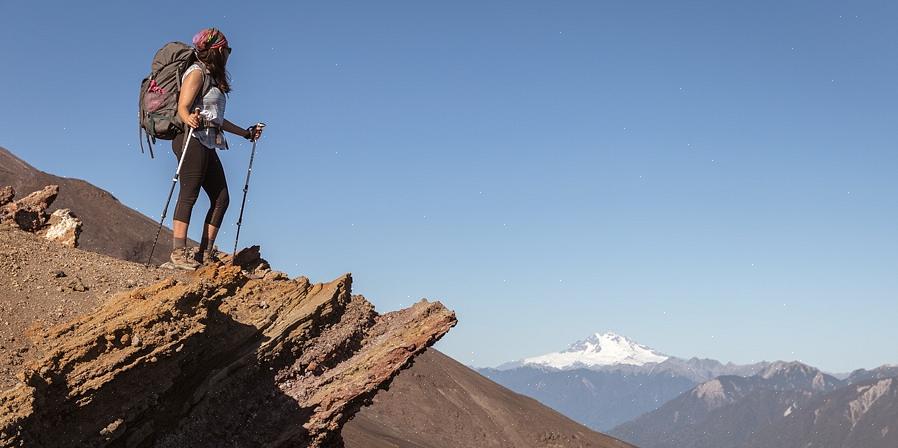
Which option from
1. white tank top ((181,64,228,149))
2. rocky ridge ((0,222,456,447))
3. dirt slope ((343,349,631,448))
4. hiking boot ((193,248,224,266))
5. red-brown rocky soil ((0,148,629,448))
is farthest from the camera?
dirt slope ((343,349,631,448))

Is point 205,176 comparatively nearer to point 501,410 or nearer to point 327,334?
point 327,334

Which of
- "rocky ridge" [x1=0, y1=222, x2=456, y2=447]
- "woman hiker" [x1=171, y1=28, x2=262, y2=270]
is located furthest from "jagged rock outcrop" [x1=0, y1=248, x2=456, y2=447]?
"woman hiker" [x1=171, y1=28, x2=262, y2=270]

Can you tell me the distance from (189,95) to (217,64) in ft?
2.04

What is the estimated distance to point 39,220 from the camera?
38.4 ft

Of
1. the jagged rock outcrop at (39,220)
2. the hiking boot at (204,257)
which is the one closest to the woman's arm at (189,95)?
the hiking boot at (204,257)

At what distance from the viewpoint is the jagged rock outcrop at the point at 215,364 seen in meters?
7.69

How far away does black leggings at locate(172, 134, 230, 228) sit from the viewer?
398 inches

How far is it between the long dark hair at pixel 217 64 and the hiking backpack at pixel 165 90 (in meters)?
0.12

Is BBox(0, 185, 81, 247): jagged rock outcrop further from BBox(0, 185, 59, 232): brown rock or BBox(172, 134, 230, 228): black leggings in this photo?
BBox(172, 134, 230, 228): black leggings

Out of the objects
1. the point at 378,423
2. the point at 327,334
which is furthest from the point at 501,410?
the point at 327,334

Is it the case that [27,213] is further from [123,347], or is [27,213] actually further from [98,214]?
[98,214]

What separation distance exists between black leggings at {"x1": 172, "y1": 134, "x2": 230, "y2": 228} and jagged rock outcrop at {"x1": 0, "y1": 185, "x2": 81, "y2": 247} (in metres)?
2.09

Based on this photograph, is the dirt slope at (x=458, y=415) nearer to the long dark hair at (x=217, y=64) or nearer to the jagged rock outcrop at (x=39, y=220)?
the jagged rock outcrop at (x=39, y=220)

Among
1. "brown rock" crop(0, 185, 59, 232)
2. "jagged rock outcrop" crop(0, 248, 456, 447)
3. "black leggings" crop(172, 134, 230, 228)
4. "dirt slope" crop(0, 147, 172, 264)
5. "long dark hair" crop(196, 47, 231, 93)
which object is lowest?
"jagged rock outcrop" crop(0, 248, 456, 447)
